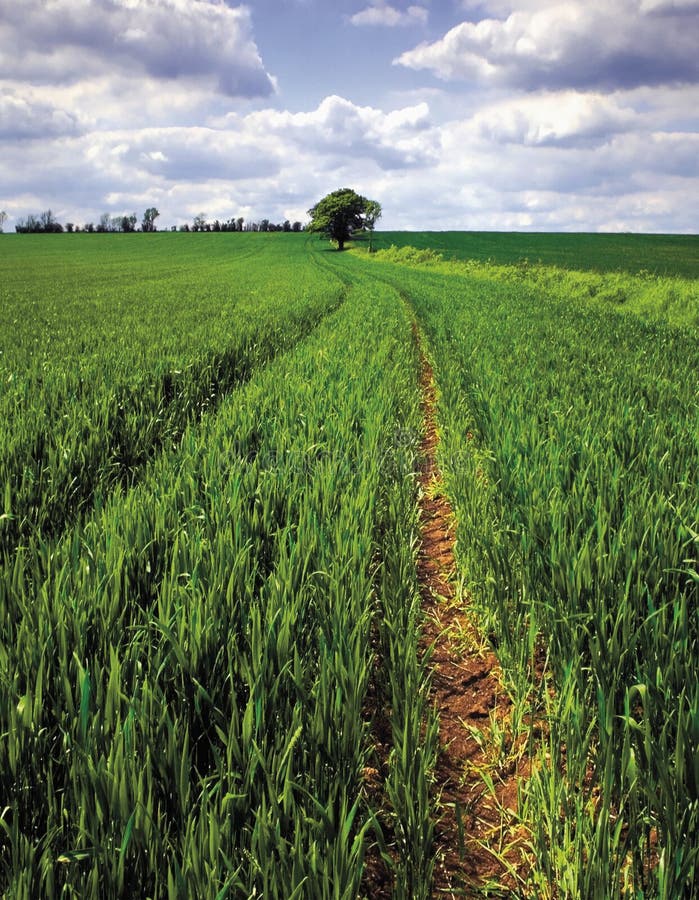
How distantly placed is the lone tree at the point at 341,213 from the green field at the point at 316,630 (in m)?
83.9

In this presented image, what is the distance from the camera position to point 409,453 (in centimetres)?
516

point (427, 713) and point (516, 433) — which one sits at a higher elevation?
point (516, 433)

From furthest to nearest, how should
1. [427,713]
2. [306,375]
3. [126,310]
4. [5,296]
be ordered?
[5,296], [126,310], [306,375], [427,713]

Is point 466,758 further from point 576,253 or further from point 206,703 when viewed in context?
point 576,253

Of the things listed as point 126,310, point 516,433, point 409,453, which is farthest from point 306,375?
point 126,310

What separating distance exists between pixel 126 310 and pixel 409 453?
35.8ft

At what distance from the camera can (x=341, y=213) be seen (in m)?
83.6

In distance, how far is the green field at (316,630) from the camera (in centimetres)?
138

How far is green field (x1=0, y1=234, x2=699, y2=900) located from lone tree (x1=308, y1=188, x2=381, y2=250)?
275ft

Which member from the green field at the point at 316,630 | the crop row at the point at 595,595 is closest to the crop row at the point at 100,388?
the green field at the point at 316,630

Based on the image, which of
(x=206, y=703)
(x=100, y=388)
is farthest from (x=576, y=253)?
(x=206, y=703)

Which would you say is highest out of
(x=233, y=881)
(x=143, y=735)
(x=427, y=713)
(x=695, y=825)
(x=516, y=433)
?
(x=516, y=433)

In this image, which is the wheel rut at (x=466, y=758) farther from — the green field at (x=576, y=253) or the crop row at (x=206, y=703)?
the green field at (x=576, y=253)

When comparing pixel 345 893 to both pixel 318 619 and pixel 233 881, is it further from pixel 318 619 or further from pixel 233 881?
pixel 318 619
